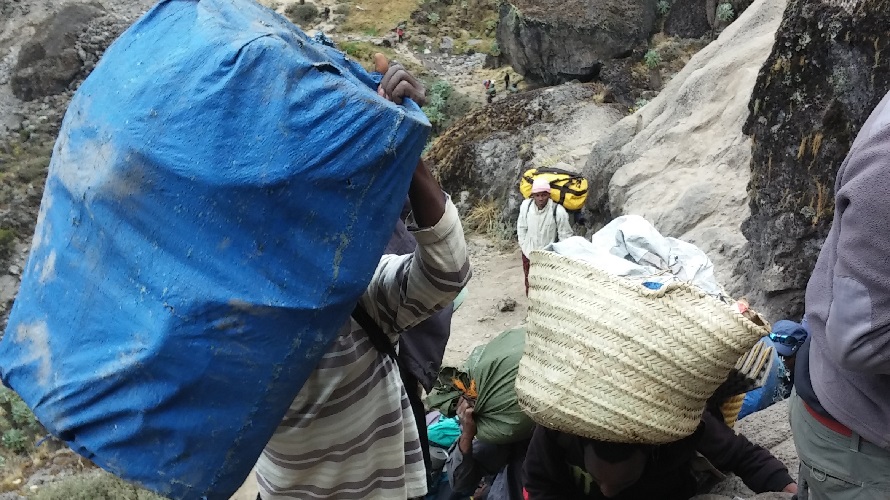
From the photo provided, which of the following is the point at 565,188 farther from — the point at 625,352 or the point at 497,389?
the point at 625,352

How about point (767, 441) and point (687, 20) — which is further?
point (687, 20)

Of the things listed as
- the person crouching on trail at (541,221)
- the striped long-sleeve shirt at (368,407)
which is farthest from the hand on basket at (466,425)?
the person crouching on trail at (541,221)

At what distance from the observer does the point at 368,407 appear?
1.85 metres

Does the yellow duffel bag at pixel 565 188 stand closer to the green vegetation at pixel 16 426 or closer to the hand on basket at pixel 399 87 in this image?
the hand on basket at pixel 399 87

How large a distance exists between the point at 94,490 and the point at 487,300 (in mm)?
5032

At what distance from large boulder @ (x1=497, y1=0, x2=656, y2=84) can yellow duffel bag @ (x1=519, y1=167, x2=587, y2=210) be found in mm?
6266

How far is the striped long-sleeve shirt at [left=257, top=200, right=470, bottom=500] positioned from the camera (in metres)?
1.68

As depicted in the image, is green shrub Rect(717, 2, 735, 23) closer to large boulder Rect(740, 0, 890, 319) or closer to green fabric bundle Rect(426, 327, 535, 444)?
large boulder Rect(740, 0, 890, 319)

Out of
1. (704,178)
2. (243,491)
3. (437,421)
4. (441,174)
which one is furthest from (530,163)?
(437,421)

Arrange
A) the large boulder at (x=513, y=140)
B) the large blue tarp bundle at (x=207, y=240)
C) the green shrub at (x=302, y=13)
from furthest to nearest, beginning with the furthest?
the green shrub at (x=302, y=13)
the large boulder at (x=513, y=140)
the large blue tarp bundle at (x=207, y=240)

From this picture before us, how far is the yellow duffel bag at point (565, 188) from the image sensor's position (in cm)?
734

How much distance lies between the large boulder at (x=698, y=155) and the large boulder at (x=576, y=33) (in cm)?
525

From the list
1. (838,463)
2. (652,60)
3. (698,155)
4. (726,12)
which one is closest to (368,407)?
(838,463)

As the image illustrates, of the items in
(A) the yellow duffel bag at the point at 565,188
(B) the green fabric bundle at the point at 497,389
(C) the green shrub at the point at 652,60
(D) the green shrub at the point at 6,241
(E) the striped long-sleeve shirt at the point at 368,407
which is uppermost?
(E) the striped long-sleeve shirt at the point at 368,407
